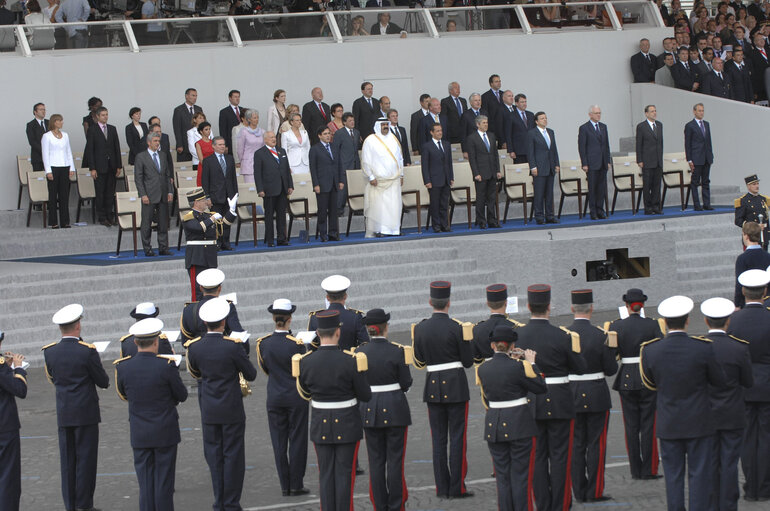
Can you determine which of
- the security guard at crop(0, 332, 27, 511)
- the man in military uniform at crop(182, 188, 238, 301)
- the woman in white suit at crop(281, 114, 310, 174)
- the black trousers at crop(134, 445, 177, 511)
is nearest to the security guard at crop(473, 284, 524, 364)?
the black trousers at crop(134, 445, 177, 511)

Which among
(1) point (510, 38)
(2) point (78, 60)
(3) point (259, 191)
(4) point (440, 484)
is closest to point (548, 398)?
(4) point (440, 484)

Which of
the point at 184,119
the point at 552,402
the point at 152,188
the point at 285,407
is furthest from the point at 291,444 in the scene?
the point at 184,119

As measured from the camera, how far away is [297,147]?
19312 millimetres

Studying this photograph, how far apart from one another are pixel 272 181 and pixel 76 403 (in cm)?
899

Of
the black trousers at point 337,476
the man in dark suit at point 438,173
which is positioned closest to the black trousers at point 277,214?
the man in dark suit at point 438,173

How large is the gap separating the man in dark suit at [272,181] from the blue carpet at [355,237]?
1.40ft

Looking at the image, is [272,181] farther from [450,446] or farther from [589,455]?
[589,455]

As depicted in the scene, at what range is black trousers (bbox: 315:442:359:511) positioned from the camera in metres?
7.72

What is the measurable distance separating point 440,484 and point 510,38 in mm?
16603

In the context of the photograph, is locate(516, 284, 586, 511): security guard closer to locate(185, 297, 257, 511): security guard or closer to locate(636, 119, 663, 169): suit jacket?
locate(185, 297, 257, 511): security guard

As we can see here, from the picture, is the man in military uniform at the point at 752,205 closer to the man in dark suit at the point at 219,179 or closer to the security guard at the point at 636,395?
the security guard at the point at 636,395

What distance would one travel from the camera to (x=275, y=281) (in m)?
16.4

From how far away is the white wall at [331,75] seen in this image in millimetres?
20375

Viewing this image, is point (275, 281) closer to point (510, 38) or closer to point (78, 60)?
point (78, 60)
